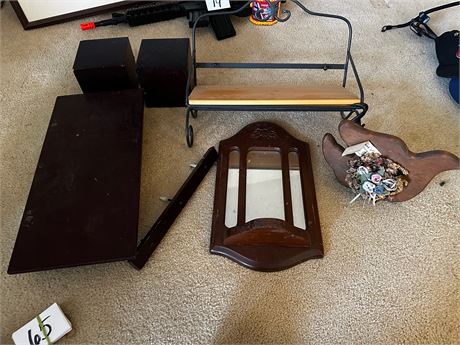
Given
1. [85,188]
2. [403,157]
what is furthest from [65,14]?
[403,157]

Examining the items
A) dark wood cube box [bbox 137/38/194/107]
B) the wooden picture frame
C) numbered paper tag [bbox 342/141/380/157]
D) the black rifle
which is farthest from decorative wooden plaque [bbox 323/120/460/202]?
the wooden picture frame

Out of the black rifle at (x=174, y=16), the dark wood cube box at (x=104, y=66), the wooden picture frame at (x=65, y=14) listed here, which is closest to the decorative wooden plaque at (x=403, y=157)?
the dark wood cube box at (x=104, y=66)

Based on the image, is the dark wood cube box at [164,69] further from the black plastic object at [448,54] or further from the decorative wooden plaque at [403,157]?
the black plastic object at [448,54]

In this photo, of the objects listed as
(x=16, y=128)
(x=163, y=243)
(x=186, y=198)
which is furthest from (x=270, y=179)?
(x=16, y=128)

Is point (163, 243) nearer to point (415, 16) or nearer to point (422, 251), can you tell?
point (422, 251)

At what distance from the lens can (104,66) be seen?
123cm

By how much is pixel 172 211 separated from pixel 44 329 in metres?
0.45

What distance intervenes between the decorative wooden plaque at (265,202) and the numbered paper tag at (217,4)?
2.28ft

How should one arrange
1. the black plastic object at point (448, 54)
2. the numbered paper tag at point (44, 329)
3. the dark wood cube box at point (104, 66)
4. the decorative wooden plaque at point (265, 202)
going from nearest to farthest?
the numbered paper tag at point (44, 329) → the decorative wooden plaque at point (265, 202) → the dark wood cube box at point (104, 66) → the black plastic object at point (448, 54)

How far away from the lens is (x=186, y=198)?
3.76 ft

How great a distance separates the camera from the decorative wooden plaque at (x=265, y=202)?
101 cm

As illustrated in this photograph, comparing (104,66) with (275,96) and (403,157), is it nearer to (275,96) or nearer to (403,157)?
(275,96)

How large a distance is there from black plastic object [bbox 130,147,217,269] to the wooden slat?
7.4 inches

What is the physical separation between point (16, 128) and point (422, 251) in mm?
1494
